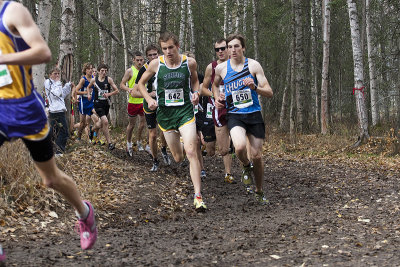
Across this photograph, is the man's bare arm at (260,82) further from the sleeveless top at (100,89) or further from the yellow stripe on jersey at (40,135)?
the sleeveless top at (100,89)

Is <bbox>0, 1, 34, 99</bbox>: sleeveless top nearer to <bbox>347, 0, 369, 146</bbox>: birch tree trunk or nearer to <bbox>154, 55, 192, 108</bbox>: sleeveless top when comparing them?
<bbox>154, 55, 192, 108</bbox>: sleeveless top

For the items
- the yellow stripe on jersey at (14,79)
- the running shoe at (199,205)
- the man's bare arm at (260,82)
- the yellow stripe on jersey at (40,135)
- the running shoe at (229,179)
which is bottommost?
the running shoe at (229,179)

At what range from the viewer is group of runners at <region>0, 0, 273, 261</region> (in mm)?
3303

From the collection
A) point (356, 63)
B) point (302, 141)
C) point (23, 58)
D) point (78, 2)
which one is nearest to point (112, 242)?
point (23, 58)

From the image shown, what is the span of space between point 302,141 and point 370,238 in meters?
12.3

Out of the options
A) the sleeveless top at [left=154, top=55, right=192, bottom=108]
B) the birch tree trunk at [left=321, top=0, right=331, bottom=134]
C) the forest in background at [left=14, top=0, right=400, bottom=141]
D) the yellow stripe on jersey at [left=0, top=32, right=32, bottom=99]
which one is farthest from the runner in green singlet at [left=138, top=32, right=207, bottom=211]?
the birch tree trunk at [left=321, top=0, right=331, bottom=134]

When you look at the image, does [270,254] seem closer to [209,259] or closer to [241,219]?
[209,259]

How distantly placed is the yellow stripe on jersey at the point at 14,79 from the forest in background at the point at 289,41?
591 centimetres

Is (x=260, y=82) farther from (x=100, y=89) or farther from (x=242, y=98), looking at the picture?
(x=100, y=89)

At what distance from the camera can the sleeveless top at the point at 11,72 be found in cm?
325

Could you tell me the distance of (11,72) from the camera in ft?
10.9

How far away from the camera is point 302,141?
55.7ft

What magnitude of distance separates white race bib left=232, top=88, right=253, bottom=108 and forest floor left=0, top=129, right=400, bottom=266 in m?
1.52

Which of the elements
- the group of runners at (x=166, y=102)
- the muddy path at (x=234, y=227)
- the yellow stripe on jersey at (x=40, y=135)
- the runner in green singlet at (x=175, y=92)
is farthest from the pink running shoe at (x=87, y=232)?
the runner in green singlet at (x=175, y=92)
